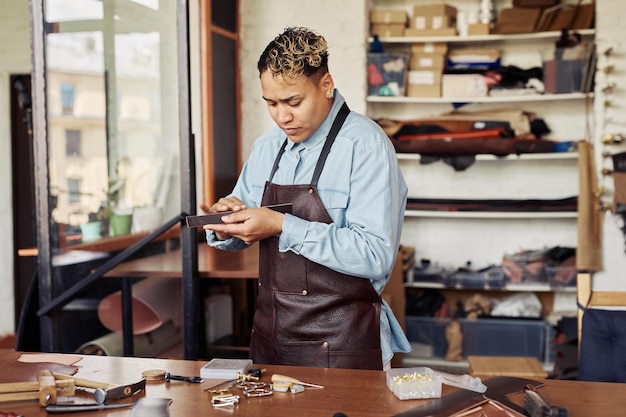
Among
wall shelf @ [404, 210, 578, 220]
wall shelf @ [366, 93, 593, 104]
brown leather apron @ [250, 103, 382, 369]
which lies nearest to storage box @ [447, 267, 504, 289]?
wall shelf @ [404, 210, 578, 220]

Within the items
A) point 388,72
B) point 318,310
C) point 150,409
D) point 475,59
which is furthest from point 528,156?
point 150,409

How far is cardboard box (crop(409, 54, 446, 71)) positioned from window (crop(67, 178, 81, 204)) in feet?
9.30

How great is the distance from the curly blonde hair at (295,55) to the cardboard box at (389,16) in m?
3.65

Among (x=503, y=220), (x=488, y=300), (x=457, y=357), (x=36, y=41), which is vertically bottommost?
(x=457, y=357)

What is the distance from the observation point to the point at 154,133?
4.41 m

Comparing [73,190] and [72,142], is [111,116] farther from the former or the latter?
[73,190]

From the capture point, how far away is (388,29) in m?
5.85

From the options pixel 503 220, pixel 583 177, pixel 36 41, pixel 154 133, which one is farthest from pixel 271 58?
pixel 503 220

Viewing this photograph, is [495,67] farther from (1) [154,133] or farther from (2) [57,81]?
(2) [57,81]

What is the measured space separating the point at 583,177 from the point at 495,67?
3.35 feet

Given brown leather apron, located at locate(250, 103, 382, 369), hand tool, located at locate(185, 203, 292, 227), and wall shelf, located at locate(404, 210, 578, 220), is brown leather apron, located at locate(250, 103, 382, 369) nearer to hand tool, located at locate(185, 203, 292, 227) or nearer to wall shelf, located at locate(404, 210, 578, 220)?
hand tool, located at locate(185, 203, 292, 227)

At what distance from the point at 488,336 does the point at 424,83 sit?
1885 millimetres

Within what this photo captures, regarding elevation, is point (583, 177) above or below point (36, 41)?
below

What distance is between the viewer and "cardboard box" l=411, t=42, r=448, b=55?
5.80 meters
